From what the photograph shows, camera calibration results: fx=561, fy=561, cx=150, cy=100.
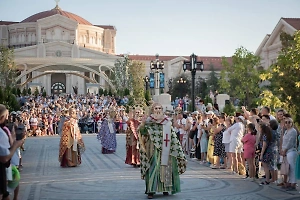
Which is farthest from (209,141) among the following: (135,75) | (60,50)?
(60,50)

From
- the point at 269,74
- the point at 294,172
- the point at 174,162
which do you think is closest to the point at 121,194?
the point at 174,162

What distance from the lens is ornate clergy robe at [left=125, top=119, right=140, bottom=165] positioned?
16016 millimetres

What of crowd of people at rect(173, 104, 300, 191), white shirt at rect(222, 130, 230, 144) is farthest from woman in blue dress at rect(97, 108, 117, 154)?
white shirt at rect(222, 130, 230, 144)

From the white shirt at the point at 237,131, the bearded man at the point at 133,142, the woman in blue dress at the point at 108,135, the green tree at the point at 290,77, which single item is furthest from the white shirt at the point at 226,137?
the woman in blue dress at the point at 108,135

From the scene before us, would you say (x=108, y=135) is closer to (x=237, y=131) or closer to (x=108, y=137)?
(x=108, y=137)

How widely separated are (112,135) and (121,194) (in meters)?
10.6

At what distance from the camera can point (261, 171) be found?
14.7 metres

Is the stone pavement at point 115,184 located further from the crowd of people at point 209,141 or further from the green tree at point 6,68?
the green tree at point 6,68

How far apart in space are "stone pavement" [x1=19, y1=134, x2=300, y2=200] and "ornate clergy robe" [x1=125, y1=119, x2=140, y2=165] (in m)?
0.27

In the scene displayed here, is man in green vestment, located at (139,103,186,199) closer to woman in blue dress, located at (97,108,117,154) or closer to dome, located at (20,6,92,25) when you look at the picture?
woman in blue dress, located at (97,108,117,154)

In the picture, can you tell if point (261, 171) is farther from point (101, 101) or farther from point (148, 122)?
point (101, 101)

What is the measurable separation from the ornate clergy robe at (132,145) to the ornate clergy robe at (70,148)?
137 centimetres

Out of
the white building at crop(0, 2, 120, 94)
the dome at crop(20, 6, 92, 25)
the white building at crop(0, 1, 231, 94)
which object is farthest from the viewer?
the dome at crop(20, 6, 92, 25)

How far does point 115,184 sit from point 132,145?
14.3 feet
